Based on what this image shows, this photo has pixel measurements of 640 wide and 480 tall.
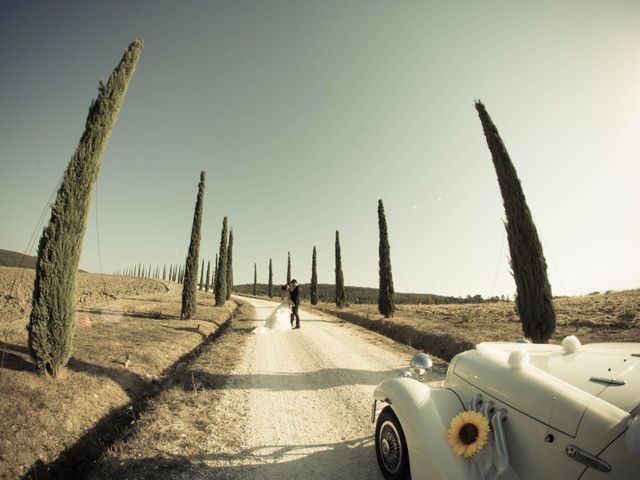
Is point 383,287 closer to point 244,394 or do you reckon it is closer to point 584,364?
point 244,394

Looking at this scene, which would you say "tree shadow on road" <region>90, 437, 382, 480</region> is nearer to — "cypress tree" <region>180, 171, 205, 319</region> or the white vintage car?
the white vintage car

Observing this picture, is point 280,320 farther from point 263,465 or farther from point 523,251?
point 263,465

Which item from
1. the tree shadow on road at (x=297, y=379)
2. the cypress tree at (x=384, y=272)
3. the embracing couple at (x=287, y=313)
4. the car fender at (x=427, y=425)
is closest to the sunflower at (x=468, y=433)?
the car fender at (x=427, y=425)

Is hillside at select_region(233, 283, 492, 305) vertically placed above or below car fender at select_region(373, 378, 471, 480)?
below

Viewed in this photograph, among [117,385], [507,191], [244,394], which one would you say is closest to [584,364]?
[244,394]

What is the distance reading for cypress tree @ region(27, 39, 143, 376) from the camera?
253 inches

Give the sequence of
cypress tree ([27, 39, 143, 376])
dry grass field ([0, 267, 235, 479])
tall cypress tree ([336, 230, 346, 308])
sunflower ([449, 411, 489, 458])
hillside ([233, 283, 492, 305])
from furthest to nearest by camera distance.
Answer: hillside ([233, 283, 492, 305]), tall cypress tree ([336, 230, 346, 308]), cypress tree ([27, 39, 143, 376]), dry grass field ([0, 267, 235, 479]), sunflower ([449, 411, 489, 458])

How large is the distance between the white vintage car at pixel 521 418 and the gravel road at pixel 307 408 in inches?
33.6

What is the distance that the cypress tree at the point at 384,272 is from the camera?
21156mm

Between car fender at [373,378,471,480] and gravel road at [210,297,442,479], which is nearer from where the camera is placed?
car fender at [373,378,471,480]

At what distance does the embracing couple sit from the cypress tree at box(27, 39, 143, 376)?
8321 mm

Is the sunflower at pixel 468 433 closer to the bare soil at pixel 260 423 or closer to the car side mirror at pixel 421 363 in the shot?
the car side mirror at pixel 421 363

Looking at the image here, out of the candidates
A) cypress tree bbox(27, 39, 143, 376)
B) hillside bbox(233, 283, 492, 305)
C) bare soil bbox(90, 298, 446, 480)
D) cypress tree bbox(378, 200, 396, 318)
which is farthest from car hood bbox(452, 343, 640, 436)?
hillside bbox(233, 283, 492, 305)

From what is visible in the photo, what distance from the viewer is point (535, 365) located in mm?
2941
